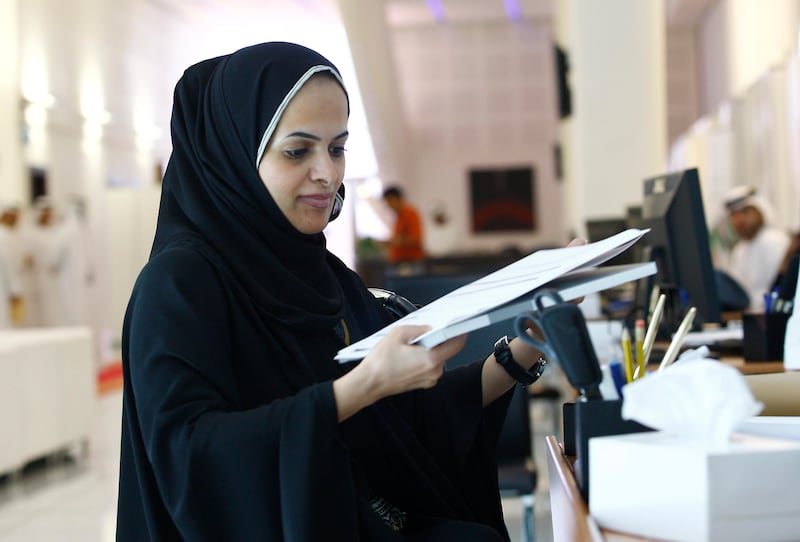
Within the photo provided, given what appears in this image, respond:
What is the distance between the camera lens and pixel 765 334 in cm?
200

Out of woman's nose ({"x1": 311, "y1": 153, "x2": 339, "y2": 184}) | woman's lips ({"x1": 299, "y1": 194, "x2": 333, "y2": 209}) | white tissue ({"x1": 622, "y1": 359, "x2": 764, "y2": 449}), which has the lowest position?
white tissue ({"x1": 622, "y1": 359, "x2": 764, "y2": 449})

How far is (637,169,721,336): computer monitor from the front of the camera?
A: 2.05m

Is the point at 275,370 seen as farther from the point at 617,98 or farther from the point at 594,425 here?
the point at 617,98

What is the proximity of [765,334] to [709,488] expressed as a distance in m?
1.32

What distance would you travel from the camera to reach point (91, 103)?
36.3 feet

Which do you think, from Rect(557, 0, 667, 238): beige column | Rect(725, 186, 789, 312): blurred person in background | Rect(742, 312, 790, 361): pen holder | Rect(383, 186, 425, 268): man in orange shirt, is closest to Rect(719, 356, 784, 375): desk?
Rect(742, 312, 790, 361): pen holder

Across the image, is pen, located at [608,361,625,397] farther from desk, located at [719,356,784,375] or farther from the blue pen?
desk, located at [719,356,784,375]

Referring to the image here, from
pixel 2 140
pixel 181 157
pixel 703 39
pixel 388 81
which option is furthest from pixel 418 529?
pixel 703 39

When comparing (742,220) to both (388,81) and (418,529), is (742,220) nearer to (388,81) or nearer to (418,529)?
(418,529)

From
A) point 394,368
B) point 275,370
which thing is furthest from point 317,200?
point 394,368

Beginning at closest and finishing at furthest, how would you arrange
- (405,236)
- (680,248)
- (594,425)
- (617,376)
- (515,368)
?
(594,425) → (617,376) → (515,368) → (680,248) → (405,236)

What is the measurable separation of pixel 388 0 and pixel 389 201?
740cm

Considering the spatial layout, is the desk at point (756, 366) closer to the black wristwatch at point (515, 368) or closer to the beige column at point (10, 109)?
the black wristwatch at point (515, 368)

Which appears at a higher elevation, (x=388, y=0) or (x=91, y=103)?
(x=388, y=0)
